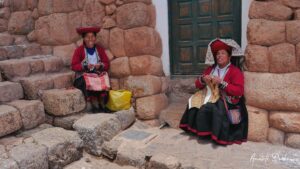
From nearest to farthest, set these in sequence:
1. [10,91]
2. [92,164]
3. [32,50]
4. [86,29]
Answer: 1. [92,164]
2. [10,91]
3. [86,29]
4. [32,50]

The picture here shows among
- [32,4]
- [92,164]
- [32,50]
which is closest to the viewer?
[92,164]

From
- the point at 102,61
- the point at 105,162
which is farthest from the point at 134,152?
the point at 102,61

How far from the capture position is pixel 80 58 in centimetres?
395

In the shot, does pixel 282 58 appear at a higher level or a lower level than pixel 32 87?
higher

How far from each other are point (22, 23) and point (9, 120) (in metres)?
2.33

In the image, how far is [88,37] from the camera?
12.8 ft

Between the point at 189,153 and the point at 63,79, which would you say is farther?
the point at 63,79

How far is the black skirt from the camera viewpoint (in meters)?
3.09

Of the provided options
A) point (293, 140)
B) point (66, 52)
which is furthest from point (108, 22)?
point (293, 140)

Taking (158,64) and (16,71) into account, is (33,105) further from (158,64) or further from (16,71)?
(158,64)

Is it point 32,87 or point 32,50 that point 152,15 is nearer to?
point 32,87

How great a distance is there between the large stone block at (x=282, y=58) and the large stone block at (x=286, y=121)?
1.45ft

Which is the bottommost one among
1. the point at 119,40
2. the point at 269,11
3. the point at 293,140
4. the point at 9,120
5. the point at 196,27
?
the point at 293,140

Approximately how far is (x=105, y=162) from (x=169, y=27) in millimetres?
1996
